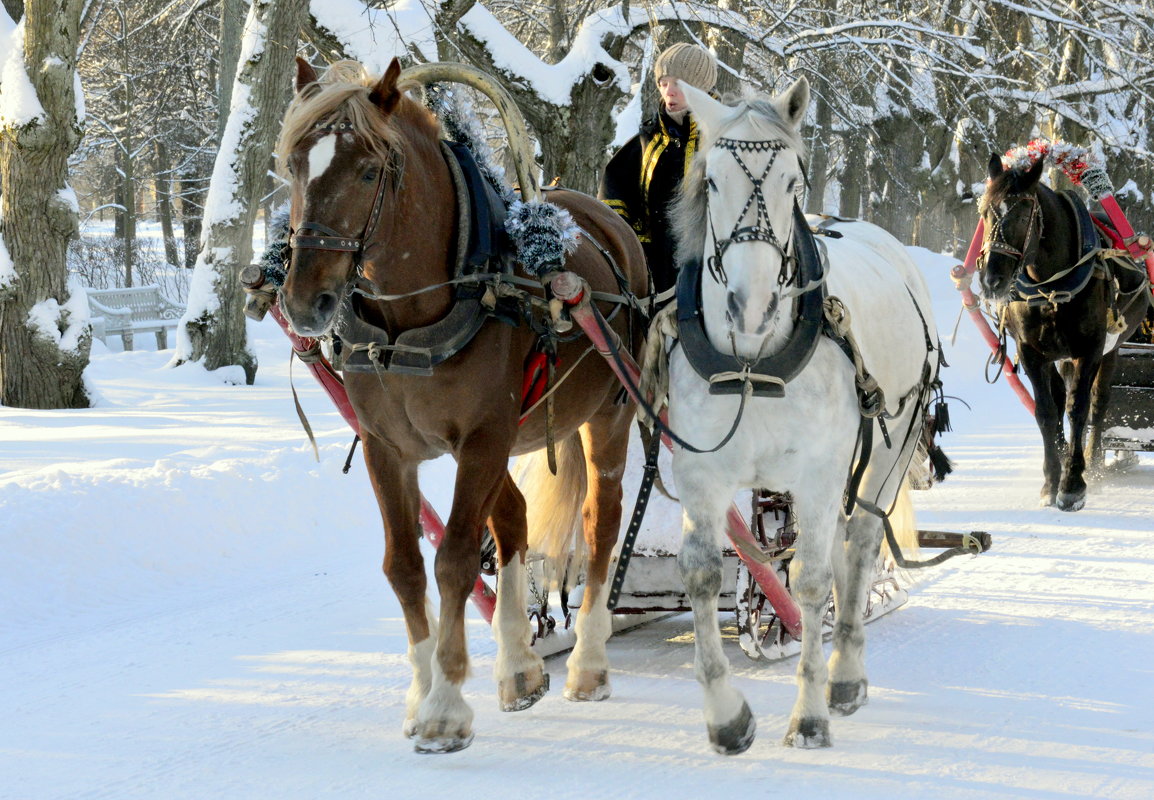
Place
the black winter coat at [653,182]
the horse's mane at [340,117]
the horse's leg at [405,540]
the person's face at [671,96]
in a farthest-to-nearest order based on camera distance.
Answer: the black winter coat at [653,182] < the person's face at [671,96] < the horse's leg at [405,540] < the horse's mane at [340,117]

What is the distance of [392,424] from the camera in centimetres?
399

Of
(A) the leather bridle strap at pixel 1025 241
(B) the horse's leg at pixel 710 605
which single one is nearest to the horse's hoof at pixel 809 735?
(B) the horse's leg at pixel 710 605

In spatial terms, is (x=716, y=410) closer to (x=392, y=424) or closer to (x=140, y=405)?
(x=392, y=424)

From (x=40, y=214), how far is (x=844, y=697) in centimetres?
879

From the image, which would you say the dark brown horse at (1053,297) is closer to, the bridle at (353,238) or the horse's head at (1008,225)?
the horse's head at (1008,225)

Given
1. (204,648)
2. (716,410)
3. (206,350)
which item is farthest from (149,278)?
(716,410)

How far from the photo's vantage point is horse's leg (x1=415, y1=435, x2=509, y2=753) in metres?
3.89

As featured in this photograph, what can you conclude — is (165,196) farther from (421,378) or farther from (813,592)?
(813,592)

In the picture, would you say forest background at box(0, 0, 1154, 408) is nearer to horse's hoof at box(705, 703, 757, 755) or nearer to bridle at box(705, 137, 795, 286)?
bridle at box(705, 137, 795, 286)

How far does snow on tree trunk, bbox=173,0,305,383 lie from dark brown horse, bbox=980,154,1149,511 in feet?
21.5

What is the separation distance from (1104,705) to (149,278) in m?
24.2

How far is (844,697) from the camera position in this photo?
4273 millimetres

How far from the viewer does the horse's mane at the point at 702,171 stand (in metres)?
3.54

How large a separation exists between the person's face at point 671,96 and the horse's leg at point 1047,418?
4656 mm
